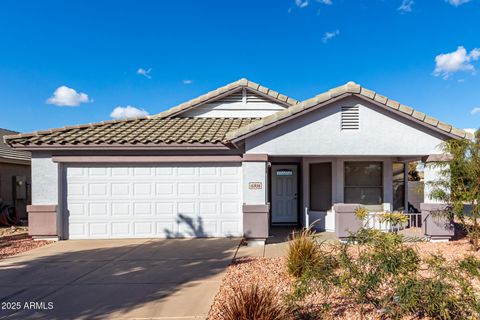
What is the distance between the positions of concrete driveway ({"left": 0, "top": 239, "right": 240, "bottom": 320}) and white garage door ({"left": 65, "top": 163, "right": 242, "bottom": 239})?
79 centimetres

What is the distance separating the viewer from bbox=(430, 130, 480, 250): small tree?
7355 mm

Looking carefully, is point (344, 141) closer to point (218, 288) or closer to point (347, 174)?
point (347, 174)

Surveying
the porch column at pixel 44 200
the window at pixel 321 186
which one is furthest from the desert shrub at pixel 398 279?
the porch column at pixel 44 200

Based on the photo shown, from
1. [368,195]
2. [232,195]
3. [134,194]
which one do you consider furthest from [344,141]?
[134,194]

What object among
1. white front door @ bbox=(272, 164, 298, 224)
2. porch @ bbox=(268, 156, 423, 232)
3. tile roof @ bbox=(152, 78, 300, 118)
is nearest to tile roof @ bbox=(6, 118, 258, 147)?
tile roof @ bbox=(152, 78, 300, 118)

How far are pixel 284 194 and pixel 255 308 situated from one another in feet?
27.6

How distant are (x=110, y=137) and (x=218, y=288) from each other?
21.5 feet

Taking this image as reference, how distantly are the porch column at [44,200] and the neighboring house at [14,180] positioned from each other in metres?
6.51

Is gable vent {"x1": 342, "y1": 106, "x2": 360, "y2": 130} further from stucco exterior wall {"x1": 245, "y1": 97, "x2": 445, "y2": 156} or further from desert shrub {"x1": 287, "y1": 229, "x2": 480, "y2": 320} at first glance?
desert shrub {"x1": 287, "y1": 229, "x2": 480, "y2": 320}

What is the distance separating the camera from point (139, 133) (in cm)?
1008

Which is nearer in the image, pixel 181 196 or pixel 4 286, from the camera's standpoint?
pixel 4 286

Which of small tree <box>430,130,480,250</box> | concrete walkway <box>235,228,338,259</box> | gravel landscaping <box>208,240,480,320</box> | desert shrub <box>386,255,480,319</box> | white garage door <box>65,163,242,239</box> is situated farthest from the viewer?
white garage door <box>65,163,242,239</box>

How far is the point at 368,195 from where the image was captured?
388 inches

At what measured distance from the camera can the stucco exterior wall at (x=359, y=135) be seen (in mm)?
8609
